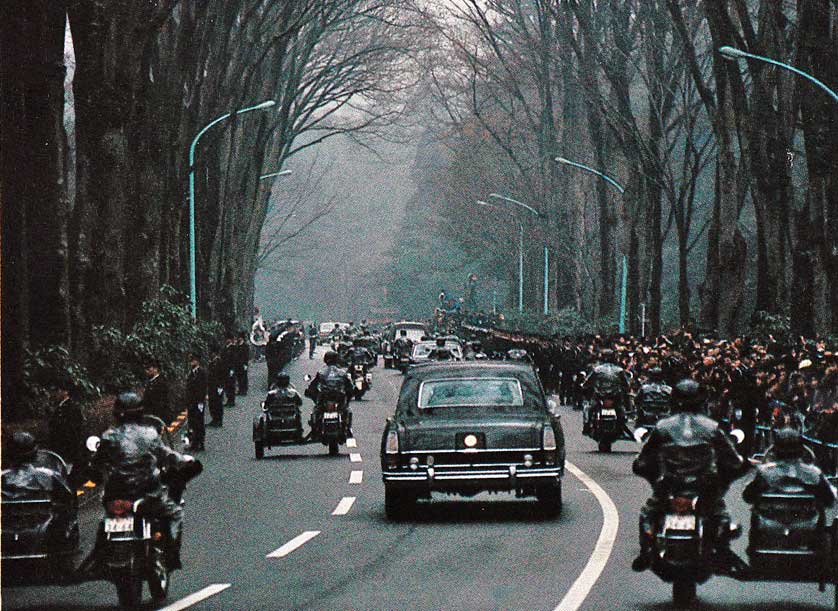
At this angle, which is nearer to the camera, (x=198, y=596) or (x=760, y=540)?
(x=760, y=540)

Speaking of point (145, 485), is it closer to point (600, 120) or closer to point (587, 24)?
point (587, 24)

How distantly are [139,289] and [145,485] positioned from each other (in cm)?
2364


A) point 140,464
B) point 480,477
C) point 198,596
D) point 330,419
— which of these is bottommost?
point 198,596

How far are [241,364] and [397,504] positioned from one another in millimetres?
31758

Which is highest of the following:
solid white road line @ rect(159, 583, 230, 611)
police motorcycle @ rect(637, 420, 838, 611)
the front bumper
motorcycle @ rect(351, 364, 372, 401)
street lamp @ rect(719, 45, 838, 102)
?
street lamp @ rect(719, 45, 838, 102)

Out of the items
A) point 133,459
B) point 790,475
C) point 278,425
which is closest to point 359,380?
point 278,425

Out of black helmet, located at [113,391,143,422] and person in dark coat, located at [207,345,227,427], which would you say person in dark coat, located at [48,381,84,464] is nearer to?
black helmet, located at [113,391,143,422]

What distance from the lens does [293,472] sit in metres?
25.5

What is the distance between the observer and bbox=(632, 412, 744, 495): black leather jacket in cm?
1198

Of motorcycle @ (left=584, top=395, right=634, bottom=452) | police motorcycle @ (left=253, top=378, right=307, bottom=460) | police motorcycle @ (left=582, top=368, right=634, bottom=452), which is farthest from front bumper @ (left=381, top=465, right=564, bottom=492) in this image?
motorcycle @ (left=584, top=395, right=634, bottom=452)

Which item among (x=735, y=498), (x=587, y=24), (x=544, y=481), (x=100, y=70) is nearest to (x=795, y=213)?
(x=587, y=24)

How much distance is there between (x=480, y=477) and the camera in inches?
709

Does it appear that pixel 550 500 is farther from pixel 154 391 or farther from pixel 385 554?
pixel 154 391

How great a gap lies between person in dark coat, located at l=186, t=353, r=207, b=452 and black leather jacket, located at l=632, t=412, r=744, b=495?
17100 millimetres
